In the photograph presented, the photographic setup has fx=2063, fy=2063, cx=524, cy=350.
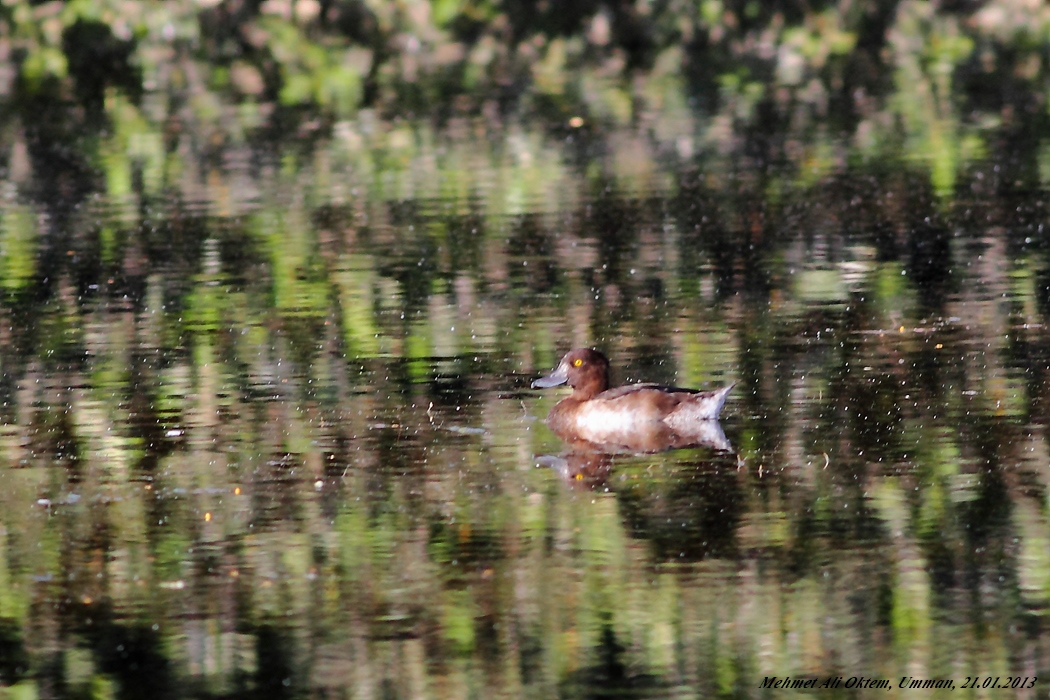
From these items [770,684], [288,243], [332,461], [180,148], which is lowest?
[770,684]

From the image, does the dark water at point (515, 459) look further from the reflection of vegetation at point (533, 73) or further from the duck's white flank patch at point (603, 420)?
the reflection of vegetation at point (533, 73)

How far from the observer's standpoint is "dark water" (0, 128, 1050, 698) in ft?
22.3

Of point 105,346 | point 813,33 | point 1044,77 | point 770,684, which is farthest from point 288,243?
point 813,33

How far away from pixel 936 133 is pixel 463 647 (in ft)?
→ 44.2

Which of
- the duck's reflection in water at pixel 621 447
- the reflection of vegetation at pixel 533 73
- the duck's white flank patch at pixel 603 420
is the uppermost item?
the reflection of vegetation at pixel 533 73

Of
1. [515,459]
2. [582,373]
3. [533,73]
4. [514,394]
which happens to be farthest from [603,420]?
[533,73]

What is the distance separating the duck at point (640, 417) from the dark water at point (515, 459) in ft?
0.48

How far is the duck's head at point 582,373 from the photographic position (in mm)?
9914

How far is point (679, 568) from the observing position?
24.3ft

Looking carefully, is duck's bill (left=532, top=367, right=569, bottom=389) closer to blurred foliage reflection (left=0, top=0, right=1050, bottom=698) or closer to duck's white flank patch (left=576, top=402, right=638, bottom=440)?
blurred foliage reflection (left=0, top=0, right=1050, bottom=698)

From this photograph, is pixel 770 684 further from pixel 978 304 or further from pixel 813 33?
pixel 813 33

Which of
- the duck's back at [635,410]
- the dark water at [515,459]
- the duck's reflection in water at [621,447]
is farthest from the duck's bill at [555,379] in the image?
the duck's reflection in water at [621,447]

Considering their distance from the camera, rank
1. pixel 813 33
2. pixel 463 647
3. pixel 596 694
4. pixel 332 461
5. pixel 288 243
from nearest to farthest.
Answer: pixel 596 694 < pixel 463 647 < pixel 332 461 < pixel 288 243 < pixel 813 33

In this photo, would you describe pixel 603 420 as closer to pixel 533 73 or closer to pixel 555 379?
pixel 555 379
